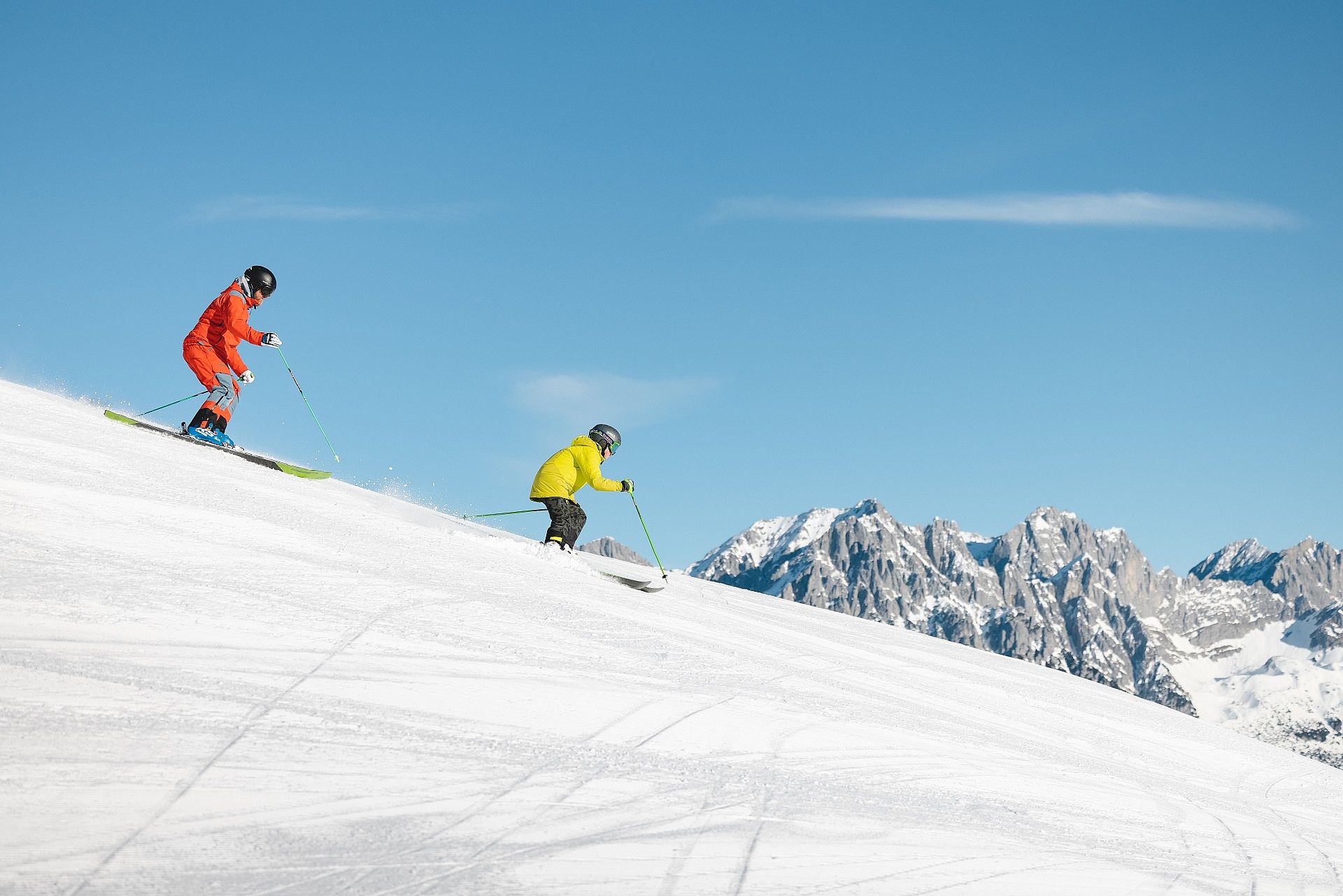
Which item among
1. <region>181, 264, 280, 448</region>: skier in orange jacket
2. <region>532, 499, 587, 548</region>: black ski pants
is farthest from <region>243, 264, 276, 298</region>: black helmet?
<region>532, 499, 587, 548</region>: black ski pants

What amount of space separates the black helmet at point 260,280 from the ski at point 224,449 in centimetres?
222

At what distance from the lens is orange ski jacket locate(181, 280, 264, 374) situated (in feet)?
49.3

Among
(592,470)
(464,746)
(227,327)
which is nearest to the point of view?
(464,746)

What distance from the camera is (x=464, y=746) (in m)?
6.69

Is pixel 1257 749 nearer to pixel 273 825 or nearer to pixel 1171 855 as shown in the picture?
pixel 1171 855

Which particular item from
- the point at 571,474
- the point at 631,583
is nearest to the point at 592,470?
the point at 571,474

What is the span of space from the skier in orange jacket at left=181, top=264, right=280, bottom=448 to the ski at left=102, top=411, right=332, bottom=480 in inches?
5.3

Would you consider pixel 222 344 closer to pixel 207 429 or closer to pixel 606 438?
pixel 207 429

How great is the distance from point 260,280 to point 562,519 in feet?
18.7

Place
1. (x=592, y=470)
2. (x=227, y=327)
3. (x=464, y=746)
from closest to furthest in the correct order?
(x=464, y=746) < (x=592, y=470) < (x=227, y=327)

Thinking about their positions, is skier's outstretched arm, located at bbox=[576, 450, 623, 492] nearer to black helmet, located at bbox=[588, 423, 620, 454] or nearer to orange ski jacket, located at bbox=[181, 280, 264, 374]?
black helmet, located at bbox=[588, 423, 620, 454]

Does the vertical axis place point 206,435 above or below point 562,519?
above

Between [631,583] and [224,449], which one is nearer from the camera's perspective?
[631,583]

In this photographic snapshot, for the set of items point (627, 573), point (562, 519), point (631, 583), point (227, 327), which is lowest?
point (631, 583)
